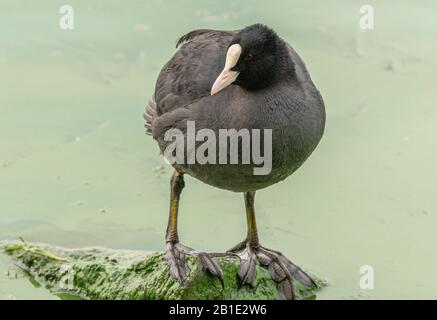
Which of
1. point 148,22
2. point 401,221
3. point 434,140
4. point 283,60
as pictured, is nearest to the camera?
point 283,60

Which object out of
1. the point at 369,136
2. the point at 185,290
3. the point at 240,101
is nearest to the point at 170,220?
the point at 185,290

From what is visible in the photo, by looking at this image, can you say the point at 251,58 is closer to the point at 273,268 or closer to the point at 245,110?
the point at 245,110

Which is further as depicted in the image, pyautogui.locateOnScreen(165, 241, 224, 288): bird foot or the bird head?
pyautogui.locateOnScreen(165, 241, 224, 288): bird foot

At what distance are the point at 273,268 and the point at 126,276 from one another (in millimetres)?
799

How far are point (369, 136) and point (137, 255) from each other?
7.13 ft

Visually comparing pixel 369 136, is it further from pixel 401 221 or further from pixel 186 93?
pixel 186 93

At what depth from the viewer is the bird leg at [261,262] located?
5.33 meters

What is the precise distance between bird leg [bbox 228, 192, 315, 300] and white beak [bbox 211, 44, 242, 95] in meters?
1.01

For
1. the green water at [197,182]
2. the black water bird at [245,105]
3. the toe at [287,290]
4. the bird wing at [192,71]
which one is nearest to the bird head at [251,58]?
the black water bird at [245,105]

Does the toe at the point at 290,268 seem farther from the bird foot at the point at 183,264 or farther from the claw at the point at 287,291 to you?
the bird foot at the point at 183,264

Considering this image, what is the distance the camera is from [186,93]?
5262 mm

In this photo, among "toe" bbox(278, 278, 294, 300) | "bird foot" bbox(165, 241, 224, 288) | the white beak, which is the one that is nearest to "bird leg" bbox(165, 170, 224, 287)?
"bird foot" bbox(165, 241, 224, 288)

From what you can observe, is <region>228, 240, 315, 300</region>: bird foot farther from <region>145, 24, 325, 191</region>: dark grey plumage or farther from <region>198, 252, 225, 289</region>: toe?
<region>145, 24, 325, 191</region>: dark grey plumage

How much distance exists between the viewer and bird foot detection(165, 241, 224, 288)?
5141 millimetres
